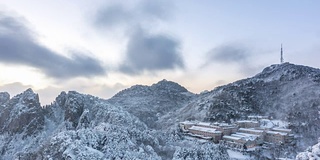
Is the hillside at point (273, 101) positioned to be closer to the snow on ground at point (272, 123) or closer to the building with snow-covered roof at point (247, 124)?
the snow on ground at point (272, 123)

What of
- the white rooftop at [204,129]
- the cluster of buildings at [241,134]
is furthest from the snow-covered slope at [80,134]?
the cluster of buildings at [241,134]

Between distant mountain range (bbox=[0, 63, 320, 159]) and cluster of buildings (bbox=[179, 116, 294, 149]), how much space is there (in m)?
6.71

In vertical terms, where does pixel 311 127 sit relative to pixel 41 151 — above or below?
above

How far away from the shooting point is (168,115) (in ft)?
593

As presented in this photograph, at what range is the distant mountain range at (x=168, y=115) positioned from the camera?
3371 inches

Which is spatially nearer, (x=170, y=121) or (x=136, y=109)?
(x=170, y=121)

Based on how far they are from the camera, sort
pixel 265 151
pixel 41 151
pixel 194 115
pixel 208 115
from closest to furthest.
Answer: pixel 41 151, pixel 265 151, pixel 208 115, pixel 194 115

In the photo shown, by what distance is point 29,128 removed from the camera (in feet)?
443

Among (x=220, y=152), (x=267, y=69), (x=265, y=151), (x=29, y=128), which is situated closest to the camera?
(x=220, y=152)

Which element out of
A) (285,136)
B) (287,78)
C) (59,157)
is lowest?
(59,157)

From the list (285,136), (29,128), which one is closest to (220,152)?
(285,136)

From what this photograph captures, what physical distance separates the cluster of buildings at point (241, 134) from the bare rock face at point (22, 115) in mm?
68366

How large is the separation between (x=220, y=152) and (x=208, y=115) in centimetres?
6224

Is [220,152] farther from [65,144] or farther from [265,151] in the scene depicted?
[65,144]
